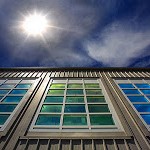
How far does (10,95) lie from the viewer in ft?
28.2

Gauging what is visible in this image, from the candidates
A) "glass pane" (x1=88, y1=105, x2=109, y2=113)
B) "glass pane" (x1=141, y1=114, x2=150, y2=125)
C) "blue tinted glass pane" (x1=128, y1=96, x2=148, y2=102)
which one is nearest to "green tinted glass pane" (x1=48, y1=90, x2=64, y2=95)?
"glass pane" (x1=88, y1=105, x2=109, y2=113)

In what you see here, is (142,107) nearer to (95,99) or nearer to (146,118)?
(146,118)

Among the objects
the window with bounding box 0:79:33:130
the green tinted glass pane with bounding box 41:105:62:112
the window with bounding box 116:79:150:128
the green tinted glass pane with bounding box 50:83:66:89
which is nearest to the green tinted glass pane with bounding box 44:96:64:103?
the green tinted glass pane with bounding box 41:105:62:112

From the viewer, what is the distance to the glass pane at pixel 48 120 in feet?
20.8

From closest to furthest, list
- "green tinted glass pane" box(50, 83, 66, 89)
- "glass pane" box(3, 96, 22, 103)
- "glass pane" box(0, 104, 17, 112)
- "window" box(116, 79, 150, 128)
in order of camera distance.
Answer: "window" box(116, 79, 150, 128)
"glass pane" box(0, 104, 17, 112)
"glass pane" box(3, 96, 22, 103)
"green tinted glass pane" box(50, 83, 66, 89)

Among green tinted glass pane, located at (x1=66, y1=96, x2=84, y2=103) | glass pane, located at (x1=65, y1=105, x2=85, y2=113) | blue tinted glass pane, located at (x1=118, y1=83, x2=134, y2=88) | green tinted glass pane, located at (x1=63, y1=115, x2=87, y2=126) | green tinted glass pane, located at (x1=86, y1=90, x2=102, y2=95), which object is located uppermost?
blue tinted glass pane, located at (x1=118, y1=83, x2=134, y2=88)

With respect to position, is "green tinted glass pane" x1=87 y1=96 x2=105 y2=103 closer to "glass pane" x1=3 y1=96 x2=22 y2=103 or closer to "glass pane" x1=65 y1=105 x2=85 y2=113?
"glass pane" x1=65 y1=105 x2=85 y2=113

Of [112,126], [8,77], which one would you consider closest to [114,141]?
[112,126]

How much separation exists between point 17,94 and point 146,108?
6263 mm

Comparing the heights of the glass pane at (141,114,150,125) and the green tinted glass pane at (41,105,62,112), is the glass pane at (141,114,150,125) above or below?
below

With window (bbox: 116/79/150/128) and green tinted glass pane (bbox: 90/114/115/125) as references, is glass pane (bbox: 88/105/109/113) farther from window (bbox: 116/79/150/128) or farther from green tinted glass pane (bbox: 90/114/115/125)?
window (bbox: 116/79/150/128)

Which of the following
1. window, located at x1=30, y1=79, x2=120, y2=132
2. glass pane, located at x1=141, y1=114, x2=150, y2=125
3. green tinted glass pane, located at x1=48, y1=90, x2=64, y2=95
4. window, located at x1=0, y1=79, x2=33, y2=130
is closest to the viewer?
window, located at x1=30, y1=79, x2=120, y2=132

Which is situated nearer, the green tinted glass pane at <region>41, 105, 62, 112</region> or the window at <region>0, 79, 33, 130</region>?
the window at <region>0, 79, 33, 130</region>

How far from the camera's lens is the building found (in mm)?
5238
